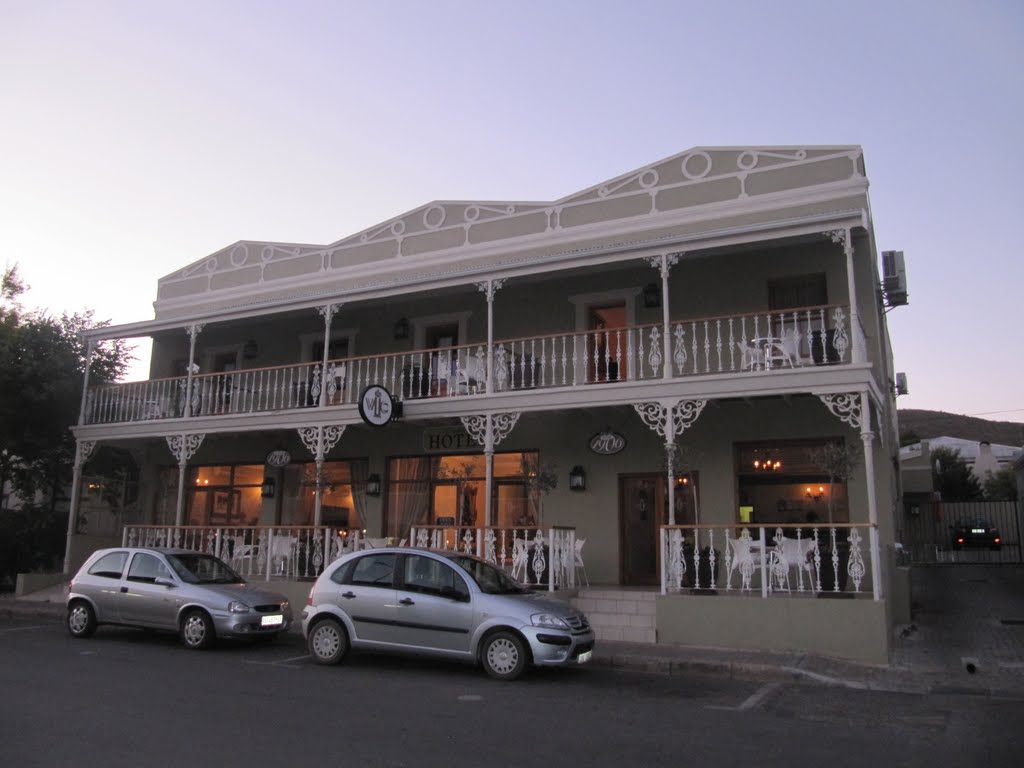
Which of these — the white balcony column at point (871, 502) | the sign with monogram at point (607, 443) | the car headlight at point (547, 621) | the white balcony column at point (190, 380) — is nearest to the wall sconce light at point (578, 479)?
the sign with monogram at point (607, 443)

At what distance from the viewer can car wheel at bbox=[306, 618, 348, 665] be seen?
10109 mm

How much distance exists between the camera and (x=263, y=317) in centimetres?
1797

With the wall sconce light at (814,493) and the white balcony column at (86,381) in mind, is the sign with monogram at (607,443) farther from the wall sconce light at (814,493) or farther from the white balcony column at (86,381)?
the white balcony column at (86,381)

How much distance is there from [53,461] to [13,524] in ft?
5.64

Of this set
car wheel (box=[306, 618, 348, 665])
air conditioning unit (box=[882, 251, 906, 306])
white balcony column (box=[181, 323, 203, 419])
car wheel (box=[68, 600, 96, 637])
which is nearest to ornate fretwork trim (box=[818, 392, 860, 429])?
air conditioning unit (box=[882, 251, 906, 306])

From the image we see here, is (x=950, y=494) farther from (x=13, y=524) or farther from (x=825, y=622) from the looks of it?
(x=13, y=524)

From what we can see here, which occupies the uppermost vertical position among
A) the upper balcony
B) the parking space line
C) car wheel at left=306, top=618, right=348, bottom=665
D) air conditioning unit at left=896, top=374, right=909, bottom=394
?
air conditioning unit at left=896, top=374, right=909, bottom=394

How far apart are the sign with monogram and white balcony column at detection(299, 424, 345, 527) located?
470cm

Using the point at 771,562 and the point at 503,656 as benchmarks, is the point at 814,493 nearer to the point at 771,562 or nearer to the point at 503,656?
the point at 771,562

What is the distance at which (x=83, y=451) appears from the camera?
18.5 meters

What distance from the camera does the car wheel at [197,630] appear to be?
11367 millimetres

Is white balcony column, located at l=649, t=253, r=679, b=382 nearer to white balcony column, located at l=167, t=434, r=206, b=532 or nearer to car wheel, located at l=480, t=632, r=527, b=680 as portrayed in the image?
car wheel, located at l=480, t=632, r=527, b=680

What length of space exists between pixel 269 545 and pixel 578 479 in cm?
572

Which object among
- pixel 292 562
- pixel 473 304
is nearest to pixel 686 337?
pixel 473 304
